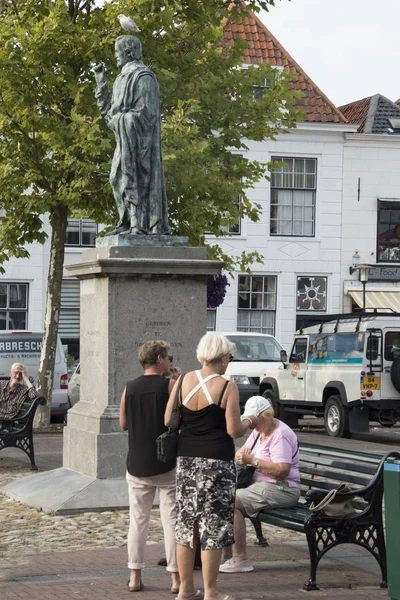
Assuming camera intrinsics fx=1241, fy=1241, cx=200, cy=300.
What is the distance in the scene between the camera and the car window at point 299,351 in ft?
76.6

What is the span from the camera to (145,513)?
26.8ft

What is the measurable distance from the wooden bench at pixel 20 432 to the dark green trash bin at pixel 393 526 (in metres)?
8.37

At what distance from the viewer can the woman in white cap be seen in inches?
339

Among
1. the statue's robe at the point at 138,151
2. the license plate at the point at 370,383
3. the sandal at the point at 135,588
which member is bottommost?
the sandal at the point at 135,588

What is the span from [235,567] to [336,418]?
524 inches

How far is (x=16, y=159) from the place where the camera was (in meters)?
20.3

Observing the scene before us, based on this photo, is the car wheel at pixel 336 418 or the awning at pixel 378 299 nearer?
the car wheel at pixel 336 418

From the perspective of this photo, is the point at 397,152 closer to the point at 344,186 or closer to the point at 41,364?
the point at 344,186

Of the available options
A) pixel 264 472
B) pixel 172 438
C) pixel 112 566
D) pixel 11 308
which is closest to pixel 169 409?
pixel 172 438

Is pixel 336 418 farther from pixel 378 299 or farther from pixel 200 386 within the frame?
pixel 200 386

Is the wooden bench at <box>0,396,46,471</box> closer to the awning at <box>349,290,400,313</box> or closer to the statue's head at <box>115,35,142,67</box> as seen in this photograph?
the statue's head at <box>115,35,142,67</box>

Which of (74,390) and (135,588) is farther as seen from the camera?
(74,390)

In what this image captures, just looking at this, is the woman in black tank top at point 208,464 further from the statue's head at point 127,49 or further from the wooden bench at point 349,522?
the statue's head at point 127,49

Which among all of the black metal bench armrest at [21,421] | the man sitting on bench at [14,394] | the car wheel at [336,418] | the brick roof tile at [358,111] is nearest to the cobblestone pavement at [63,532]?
the black metal bench armrest at [21,421]
